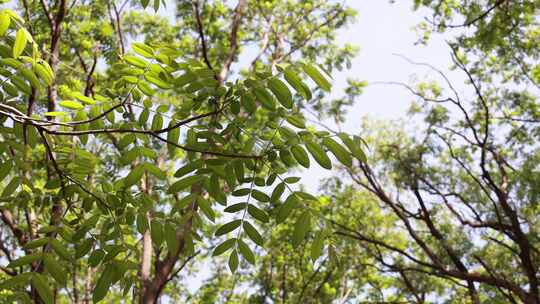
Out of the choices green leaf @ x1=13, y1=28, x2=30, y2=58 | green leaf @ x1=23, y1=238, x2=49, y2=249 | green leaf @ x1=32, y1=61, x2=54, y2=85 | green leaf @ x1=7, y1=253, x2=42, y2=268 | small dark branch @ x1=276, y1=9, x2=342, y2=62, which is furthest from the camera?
small dark branch @ x1=276, y1=9, x2=342, y2=62

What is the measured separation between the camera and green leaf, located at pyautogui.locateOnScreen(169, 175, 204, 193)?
1832mm

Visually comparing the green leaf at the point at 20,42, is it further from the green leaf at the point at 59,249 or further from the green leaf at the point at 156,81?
the green leaf at the point at 59,249

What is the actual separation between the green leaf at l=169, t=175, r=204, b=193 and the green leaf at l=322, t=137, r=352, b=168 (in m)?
0.54

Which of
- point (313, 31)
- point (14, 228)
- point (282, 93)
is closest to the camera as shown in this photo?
point (282, 93)

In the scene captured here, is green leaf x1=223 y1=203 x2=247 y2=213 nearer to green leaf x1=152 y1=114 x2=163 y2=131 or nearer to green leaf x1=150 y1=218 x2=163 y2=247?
green leaf x1=150 y1=218 x2=163 y2=247

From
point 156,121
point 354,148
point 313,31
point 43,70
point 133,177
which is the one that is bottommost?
point 354,148

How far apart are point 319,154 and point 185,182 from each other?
574mm

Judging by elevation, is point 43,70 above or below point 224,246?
above

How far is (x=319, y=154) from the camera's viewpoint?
1.70m

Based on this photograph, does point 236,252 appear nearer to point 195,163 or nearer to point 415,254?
point 195,163

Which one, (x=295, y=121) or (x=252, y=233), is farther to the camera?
(x=252, y=233)

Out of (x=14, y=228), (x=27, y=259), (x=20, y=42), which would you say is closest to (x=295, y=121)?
(x=20, y=42)

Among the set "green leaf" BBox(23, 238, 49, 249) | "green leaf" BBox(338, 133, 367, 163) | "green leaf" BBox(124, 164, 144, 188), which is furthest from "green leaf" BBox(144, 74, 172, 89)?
"green leaf" BBox(23, 238, 49, 249)

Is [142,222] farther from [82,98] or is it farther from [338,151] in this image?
[338,151]
